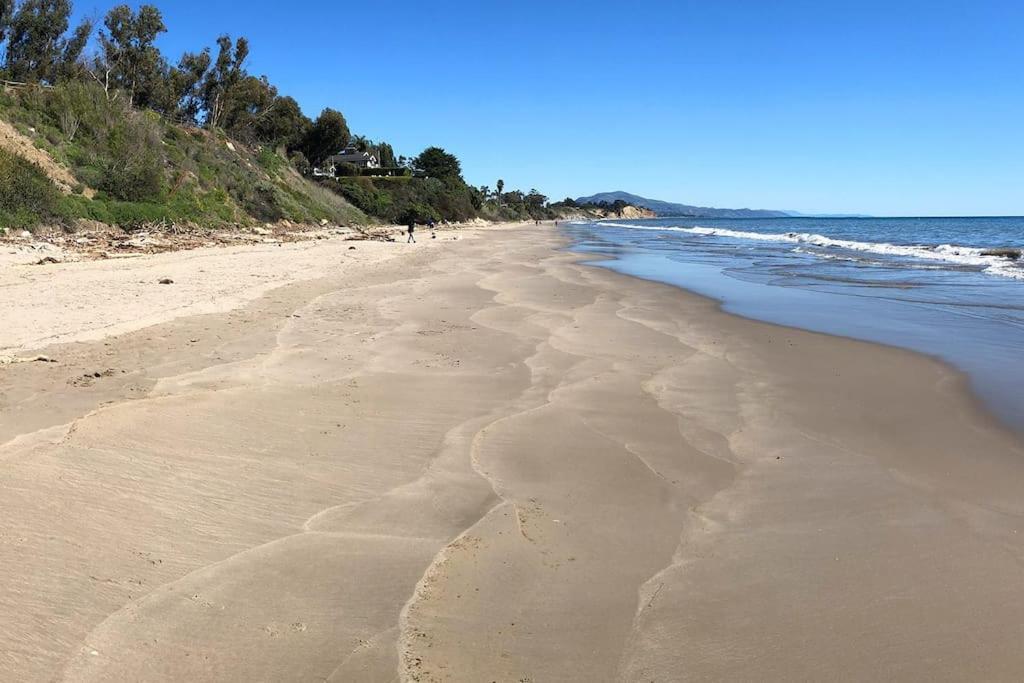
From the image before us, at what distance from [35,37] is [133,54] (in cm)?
449

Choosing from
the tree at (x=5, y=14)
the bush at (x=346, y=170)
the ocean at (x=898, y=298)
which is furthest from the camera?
the bush at (x=346, y=170)

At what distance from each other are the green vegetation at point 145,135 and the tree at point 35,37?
5cm

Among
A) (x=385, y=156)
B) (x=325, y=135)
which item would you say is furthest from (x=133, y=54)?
(x=385, y=156)

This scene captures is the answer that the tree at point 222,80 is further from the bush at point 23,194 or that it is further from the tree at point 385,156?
the tree at point 385,156

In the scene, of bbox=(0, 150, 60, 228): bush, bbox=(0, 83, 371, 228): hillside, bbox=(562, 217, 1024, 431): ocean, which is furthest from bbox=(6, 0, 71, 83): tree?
bbox=(562, 217, 1024, 431): ocean

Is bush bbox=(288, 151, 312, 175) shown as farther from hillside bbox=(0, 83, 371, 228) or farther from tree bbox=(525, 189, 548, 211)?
tree bbox=(525, 189, 548, 211)

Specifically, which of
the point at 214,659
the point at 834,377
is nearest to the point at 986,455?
the point at 834,377

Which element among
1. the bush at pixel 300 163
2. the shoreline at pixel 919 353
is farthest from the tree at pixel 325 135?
the shoreline at pixel 919 353

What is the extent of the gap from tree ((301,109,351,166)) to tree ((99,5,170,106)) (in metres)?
31.3

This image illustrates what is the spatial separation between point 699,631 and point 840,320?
1042cm

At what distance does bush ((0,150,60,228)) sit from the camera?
17.9 metres

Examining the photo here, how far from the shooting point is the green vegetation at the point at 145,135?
23.3 metres

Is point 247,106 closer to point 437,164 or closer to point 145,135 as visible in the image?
point 145,135

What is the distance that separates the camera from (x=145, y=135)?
2991 centimetres
